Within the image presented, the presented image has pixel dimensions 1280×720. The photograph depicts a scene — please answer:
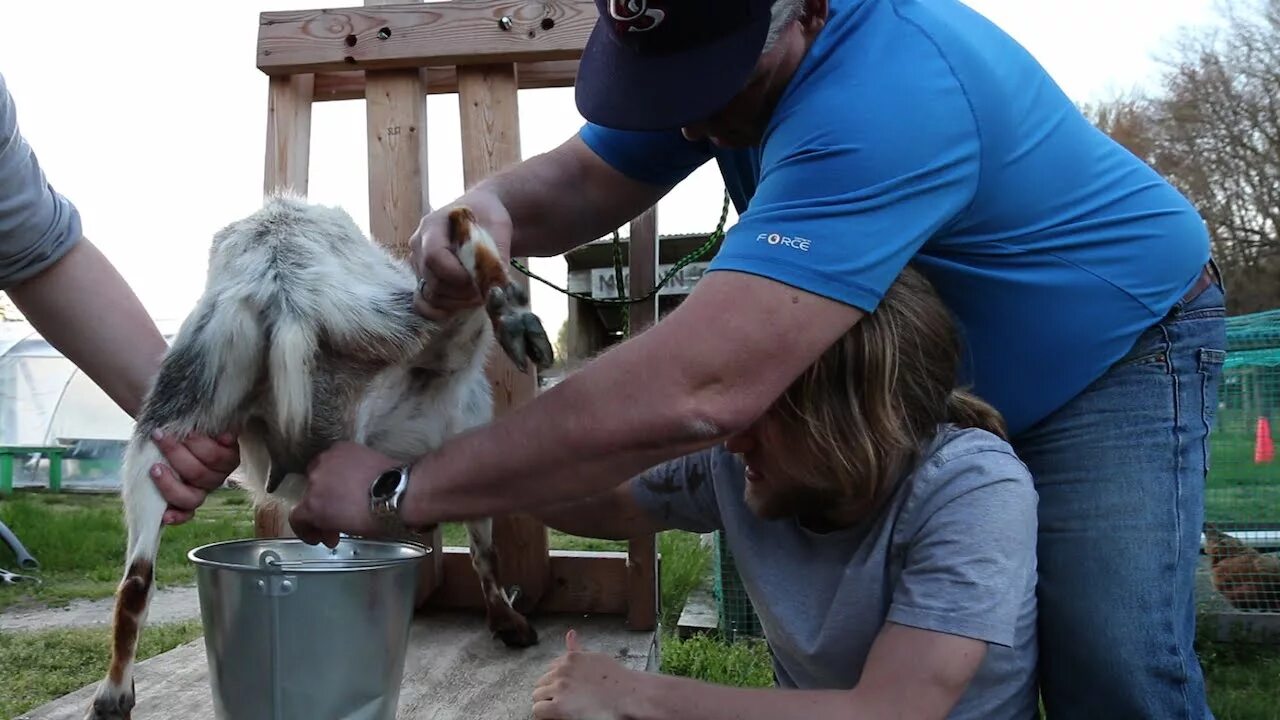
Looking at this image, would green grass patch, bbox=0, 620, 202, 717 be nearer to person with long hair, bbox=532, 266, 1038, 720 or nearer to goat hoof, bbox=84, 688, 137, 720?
goat hoof, bbox=84, 688, 137, 720

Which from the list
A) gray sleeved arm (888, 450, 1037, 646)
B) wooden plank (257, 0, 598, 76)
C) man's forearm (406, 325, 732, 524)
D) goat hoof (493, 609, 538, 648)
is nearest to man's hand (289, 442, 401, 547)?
man's forearm (406, 325, 732, 524)

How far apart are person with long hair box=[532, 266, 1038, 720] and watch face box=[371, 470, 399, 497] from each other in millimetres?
367

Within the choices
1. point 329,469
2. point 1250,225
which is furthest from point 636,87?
point 1250,225

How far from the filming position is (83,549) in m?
6.12

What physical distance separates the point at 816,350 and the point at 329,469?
0.83 m

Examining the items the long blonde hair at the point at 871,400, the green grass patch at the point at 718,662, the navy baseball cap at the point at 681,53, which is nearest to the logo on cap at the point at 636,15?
the navy baseball cap at the point at 681,53

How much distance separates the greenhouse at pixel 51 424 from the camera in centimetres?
1019

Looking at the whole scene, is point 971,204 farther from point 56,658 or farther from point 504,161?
point 56,658

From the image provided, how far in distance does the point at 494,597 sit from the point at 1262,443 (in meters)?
3.82

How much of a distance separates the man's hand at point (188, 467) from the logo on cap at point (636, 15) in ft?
3.91

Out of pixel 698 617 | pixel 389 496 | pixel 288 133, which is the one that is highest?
pixel 288 133

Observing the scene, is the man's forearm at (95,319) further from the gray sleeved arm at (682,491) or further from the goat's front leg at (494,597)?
the gray sleeved arm at (682,491)

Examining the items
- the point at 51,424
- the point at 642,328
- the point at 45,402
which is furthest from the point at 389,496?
the point at 45,402

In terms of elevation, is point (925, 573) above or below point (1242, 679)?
above
